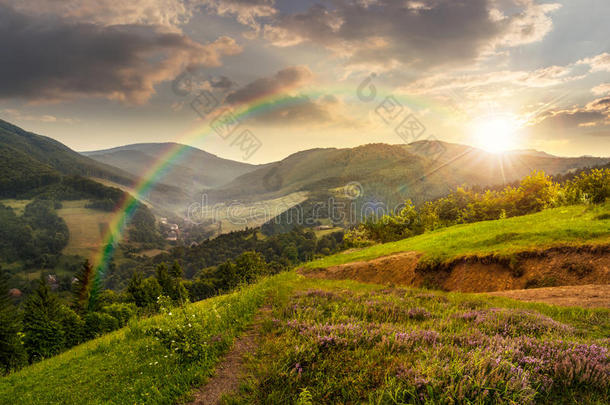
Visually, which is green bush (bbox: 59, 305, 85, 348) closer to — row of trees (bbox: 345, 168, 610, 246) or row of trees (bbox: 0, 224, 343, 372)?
row of trees (bbox: 0, 224, 343, 372)

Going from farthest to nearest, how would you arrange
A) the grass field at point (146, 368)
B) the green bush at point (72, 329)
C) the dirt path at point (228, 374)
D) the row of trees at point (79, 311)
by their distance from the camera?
1. the green bush at point (72, 329)
2. the row of trees at point (79, 311)
3. the grass field at point (146, 368)
4. the dirt path at point (228, 374)

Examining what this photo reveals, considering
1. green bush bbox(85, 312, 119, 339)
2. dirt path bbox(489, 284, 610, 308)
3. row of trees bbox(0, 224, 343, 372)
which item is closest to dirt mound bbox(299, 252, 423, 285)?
row of trees bbox(0, 224, 343, 372)

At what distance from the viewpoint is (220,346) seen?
20.6 ft

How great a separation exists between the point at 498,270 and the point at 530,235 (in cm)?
264

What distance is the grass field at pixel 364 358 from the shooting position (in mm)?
3658

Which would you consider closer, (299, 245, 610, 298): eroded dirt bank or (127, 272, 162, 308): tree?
(299, 245, 610, 298): eroded dirt bank

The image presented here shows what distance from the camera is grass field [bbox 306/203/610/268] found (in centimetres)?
1320

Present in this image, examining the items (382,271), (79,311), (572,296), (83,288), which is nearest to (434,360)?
(572,296)

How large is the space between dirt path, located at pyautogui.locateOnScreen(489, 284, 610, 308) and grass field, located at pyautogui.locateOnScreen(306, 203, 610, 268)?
13.0 ft

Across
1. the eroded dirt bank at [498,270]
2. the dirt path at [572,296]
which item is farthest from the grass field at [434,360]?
the eroded dirt bank at [498,270]

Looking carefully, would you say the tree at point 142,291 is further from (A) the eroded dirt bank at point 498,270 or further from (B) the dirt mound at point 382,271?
(A) the eroded dirt bank at point 498,270

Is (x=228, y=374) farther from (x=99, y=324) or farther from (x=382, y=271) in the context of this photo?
(x=99, y=324)

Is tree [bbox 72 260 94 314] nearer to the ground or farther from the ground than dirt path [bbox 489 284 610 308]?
nearer to the ground

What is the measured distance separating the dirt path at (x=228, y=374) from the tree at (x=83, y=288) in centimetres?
7813
